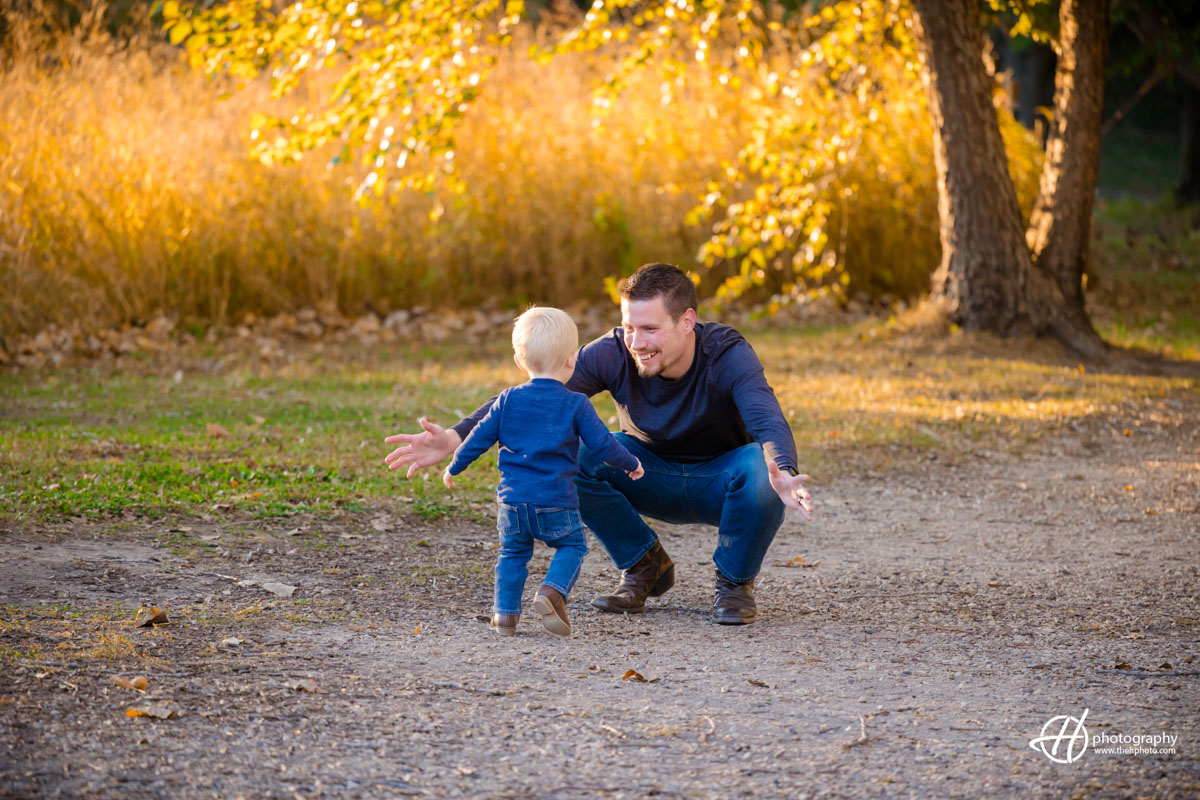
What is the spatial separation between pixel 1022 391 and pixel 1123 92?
26390mm

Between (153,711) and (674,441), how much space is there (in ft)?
6.98

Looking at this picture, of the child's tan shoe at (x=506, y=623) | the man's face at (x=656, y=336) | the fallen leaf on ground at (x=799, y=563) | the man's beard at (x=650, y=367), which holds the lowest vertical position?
the fallen leaf on ground at (x=799, y=563)

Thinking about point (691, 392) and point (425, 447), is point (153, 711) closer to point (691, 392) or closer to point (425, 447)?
Answer: point (425, 447)

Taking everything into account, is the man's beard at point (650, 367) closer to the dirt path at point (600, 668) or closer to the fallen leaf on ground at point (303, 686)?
the dirt path at point (600, 668)

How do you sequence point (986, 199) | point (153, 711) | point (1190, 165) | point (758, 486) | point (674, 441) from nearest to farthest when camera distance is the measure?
point (153, 711)
point (758, 486)
point (674, 441)
point (986, 199)
point (1190, 165)

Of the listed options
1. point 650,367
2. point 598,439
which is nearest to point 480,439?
point 598,439

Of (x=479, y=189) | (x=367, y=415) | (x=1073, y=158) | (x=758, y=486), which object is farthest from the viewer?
(x=479, y=189)

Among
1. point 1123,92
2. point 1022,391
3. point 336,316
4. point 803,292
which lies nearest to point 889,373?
point 1022,391

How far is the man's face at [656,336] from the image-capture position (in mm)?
4168

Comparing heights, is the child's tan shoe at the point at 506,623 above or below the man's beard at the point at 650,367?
below

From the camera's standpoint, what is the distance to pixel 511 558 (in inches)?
156

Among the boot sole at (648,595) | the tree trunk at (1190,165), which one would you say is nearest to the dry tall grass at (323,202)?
the boot sole at (648,595)

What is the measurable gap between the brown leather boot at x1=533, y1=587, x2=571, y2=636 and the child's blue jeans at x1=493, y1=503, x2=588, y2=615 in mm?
25

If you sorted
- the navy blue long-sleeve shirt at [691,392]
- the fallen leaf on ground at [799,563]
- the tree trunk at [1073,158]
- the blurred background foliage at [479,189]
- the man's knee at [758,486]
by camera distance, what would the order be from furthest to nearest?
the blurred background foliage at [479,189] → the tree trunk at [1073,158] → the fallen leaf on ground at [799,563] → the navy blue long-sleeve shirt at [691,392] → the man's knee at [758,486]
